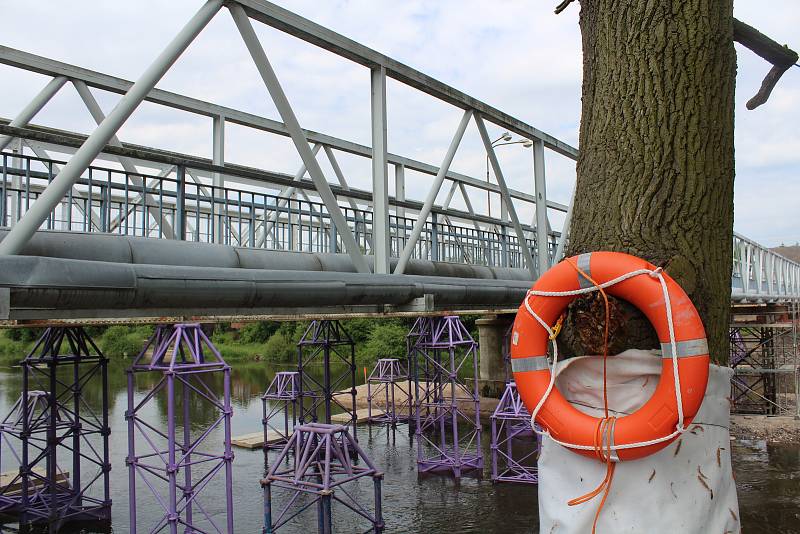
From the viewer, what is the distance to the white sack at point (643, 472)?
9.96ft

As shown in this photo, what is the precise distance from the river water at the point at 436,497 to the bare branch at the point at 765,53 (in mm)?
12481

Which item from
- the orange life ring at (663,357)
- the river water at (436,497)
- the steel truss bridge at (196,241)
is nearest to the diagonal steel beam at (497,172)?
the steel truss bridge at (196,241)

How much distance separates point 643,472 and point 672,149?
4.97 ft

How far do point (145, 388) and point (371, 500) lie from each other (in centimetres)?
2765

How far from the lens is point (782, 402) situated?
30203mm

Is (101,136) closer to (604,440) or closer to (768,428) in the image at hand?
→ (604,440)

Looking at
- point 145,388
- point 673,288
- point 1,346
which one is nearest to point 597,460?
point 673,288

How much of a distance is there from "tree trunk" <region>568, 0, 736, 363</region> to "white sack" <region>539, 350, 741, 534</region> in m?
0.18

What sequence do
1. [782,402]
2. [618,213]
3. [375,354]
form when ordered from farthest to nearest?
[375,354] < [782,402] < [618,213]

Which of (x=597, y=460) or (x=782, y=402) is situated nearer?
(x=597, y=460)

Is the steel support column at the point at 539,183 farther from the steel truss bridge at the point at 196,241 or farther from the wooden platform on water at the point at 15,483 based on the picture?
the wooden platform on water at the point at 15,483

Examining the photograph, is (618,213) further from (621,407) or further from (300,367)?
(300,367)

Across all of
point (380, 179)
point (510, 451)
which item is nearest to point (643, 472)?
point (380, 179)

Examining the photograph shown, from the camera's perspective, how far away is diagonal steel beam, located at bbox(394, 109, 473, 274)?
932 centimetres
